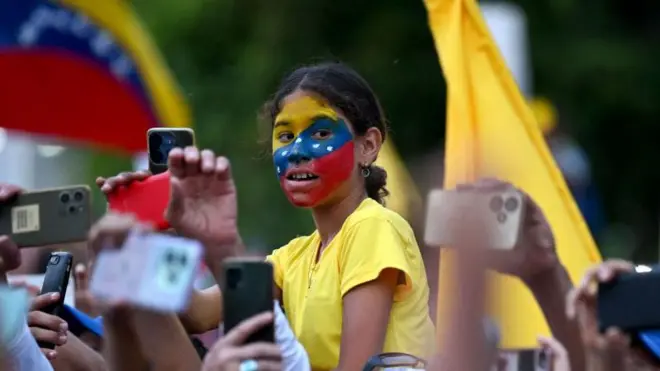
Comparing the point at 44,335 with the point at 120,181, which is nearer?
the point at 120,181

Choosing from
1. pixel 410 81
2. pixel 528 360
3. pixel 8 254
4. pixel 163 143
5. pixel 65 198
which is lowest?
pixel 528 360

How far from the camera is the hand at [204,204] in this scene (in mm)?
2777

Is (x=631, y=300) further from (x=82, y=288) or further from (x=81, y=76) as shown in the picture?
(x=81, y=76)

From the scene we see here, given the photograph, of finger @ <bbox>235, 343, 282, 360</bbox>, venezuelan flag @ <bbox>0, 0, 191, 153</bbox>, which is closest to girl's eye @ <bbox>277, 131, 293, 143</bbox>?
finger @ <bbox>235, 343, 282, 360</bbox>

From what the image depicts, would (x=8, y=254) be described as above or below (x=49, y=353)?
above

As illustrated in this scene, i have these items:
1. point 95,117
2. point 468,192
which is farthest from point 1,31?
point 468,192

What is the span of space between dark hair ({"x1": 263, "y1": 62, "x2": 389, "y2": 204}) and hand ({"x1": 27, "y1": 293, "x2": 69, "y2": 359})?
2.14ft

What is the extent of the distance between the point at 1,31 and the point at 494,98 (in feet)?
12.2

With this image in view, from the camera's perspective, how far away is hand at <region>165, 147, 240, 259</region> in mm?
2777

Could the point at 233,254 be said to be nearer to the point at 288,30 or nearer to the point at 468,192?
the point at 468,192

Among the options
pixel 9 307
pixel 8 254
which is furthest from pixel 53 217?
pixel 9 307

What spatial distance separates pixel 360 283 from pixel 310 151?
318 millimetres

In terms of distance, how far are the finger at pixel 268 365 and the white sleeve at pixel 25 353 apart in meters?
0.74

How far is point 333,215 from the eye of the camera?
356 centimetres
